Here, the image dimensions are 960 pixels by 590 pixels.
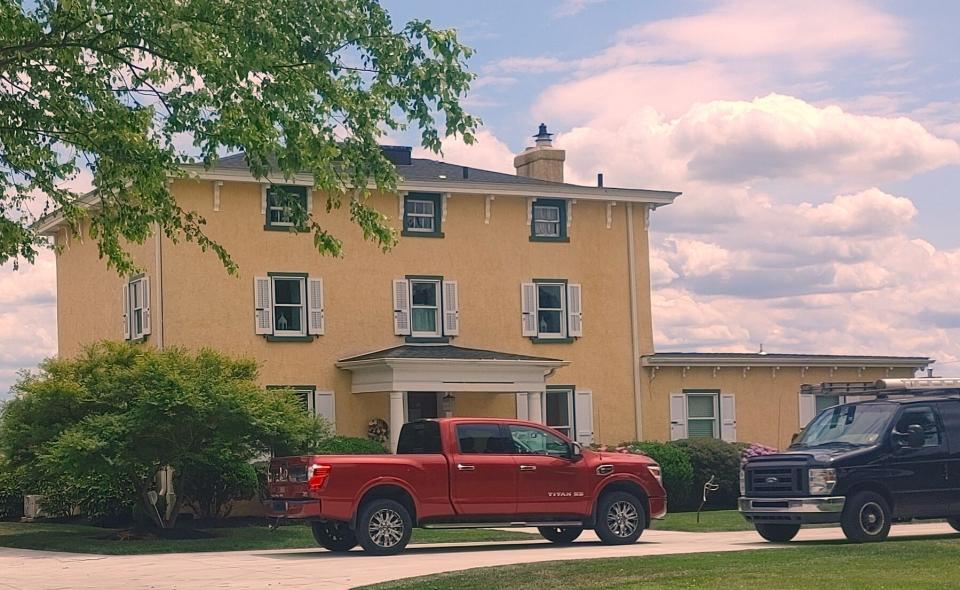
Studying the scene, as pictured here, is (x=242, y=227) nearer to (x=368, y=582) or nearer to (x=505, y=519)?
(x=505, y=519)

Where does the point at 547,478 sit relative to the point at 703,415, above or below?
below

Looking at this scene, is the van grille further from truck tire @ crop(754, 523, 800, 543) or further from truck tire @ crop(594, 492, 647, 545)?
truck tire @ crop(594, 492, 647, 545)

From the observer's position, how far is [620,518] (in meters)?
22.1

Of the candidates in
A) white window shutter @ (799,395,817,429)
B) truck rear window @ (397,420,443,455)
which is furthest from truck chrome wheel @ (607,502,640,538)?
white window shutter @ (799,395,817,429)

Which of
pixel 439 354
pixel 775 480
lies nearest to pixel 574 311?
pixel 439 354

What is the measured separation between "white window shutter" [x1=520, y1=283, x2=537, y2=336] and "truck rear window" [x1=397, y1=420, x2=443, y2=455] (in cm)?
1459

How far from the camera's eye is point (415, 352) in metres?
33.9

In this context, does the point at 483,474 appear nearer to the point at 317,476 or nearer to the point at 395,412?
the point at 317,476

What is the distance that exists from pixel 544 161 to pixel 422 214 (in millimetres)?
5301

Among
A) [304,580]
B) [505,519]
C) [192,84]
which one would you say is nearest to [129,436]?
[505,519]

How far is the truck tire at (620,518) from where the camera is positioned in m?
22.0

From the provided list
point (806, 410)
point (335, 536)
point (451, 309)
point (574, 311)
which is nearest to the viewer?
point (335, 536)

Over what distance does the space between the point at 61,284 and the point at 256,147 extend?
26337mm

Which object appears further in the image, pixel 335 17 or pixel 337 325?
pixel 337 325
